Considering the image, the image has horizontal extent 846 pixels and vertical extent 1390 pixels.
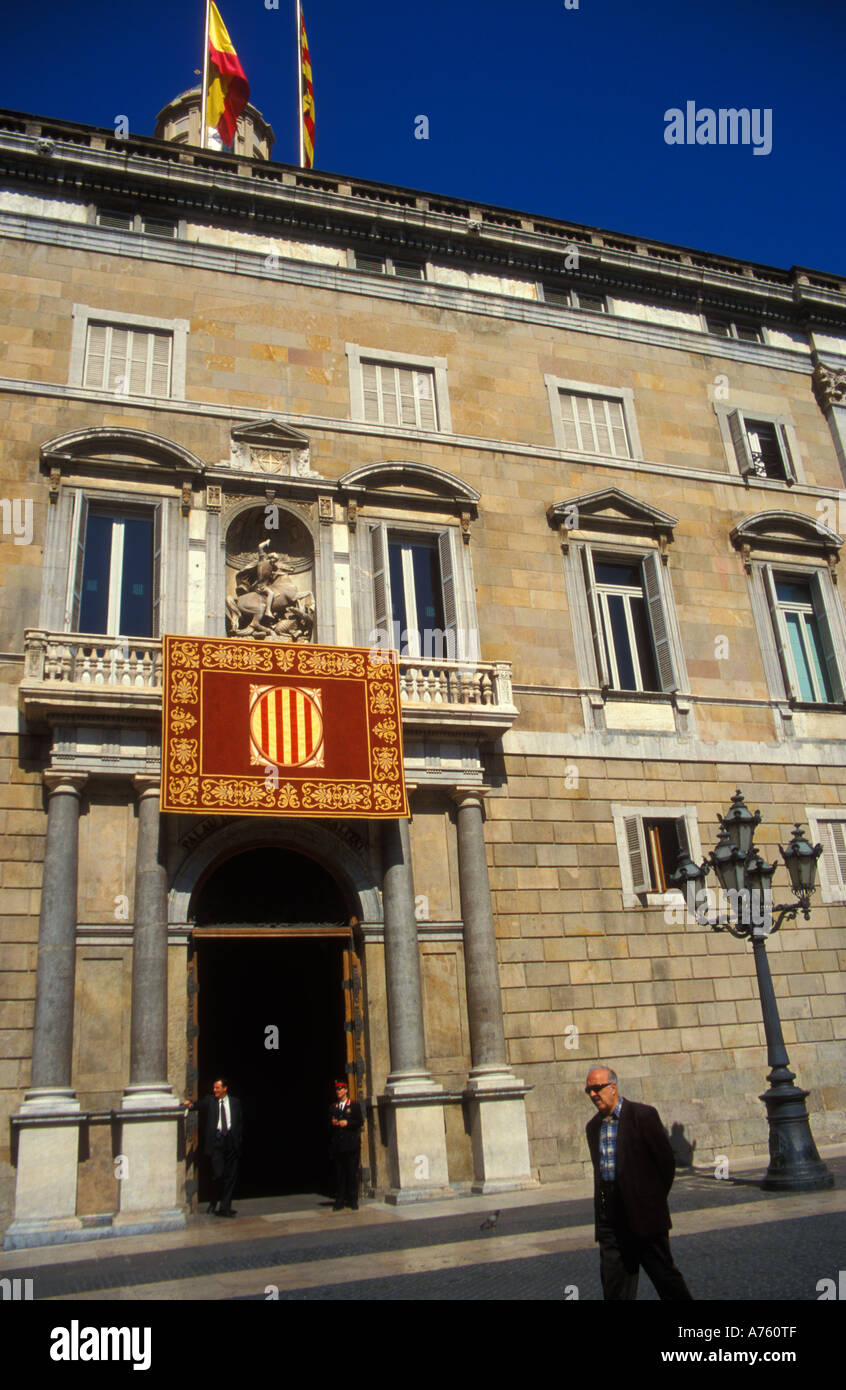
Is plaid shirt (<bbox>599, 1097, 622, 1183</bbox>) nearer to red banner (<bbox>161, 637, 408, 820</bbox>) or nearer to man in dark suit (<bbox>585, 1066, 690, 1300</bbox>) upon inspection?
man in dark suit (<bbox>585, 1066, 690, 1300</bbox>)

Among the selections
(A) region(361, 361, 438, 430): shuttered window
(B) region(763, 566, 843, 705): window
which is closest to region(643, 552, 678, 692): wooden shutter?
(B) region(763, 566, 843, 705): window

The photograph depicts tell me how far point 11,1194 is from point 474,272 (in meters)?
18.8

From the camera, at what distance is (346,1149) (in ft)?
48.2

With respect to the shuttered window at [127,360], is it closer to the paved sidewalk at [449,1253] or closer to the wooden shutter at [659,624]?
the wooden shutter at [659,624]

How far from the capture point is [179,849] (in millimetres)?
15953

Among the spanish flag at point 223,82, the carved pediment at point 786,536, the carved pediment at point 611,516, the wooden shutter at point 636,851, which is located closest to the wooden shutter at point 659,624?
the carved pediment at point 611,516

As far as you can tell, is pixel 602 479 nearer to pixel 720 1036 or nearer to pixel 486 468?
pixel 486 468

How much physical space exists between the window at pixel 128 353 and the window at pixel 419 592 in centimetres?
464

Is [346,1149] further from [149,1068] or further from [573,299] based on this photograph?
[573,299]

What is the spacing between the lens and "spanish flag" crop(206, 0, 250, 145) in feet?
81.0

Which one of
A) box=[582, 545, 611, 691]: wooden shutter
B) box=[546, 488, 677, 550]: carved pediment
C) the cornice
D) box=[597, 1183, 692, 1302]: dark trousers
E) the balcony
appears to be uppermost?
the cornice

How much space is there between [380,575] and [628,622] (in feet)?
16.7

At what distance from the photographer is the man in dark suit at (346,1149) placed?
47.7 ft

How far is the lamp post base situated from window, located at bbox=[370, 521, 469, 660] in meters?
8.50
